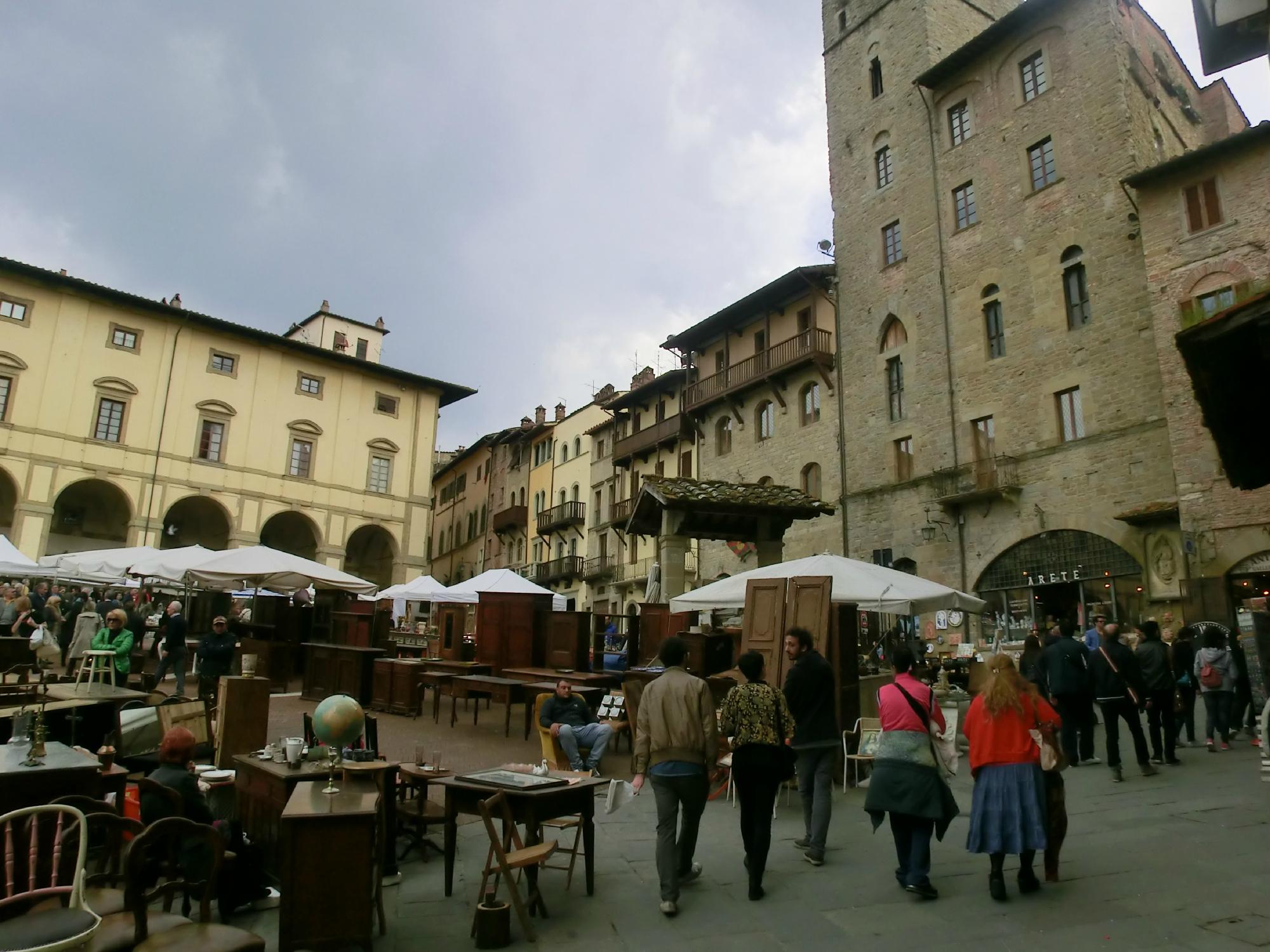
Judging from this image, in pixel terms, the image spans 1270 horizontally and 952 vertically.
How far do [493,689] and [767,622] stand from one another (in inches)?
168

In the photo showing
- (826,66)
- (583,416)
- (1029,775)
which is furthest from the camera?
(583,416)

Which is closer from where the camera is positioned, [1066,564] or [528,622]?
[528,622]

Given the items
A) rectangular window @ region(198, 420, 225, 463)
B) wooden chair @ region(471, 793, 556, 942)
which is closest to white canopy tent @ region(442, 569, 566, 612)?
wooden chair @ region(471, 793, 556, 942)

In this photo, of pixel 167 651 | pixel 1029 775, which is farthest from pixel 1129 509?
pixel 167 651

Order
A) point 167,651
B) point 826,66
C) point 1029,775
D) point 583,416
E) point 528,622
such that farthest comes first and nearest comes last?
point 583,416 → point 826,66 → point 528,622 → point 167,651 → point 1029,775

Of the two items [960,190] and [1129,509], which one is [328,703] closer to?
[1129,509]

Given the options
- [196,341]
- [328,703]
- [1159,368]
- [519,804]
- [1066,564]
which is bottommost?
[519,804]

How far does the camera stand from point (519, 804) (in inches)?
208

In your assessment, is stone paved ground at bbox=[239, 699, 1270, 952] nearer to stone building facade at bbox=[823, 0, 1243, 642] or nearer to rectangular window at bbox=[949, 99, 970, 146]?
stone building facade at bbox=[823, 0, 1243, 642]

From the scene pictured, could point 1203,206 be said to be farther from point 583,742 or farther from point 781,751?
point 781,751

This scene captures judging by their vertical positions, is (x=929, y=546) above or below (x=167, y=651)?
above

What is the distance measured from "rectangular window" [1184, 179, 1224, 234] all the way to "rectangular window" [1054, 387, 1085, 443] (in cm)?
429

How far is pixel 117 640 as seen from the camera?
11609 mm

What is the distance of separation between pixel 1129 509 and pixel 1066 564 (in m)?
2.01
